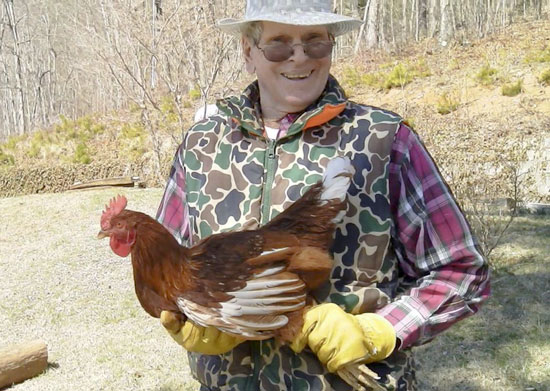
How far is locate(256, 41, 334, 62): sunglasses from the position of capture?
5.45ft

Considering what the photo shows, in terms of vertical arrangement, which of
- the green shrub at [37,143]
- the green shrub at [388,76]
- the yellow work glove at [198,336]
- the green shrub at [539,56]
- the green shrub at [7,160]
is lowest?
the green shrub at [7,160]

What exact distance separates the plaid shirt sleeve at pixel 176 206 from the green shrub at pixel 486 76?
1254 cm

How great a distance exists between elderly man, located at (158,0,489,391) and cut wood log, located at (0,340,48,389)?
400cm

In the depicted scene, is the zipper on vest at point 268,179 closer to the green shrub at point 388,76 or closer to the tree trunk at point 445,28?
the green shrub at point 388,76

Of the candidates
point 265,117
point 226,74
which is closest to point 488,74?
point 226,74

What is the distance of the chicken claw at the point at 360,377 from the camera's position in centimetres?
153

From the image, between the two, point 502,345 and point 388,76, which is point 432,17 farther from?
point 502,345

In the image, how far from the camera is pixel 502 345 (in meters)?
4.88

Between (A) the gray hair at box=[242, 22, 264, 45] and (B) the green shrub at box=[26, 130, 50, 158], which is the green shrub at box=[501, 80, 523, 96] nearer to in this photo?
(B) the green shrub at box=[26, 130, 50, 158]

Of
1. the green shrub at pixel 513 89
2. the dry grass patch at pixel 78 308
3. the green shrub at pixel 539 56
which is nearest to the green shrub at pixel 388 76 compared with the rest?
the green shrub at pixel 539 56

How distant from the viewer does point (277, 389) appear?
1655 millimetres

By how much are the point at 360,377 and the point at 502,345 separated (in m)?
3.76

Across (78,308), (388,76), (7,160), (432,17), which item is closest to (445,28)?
(432,17)

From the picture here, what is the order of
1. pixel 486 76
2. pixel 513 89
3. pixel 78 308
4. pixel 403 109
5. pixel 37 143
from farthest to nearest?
pixel 37 143, pixel 486 76, pixel 403 109, pixel 513 89, pixel 78 308
